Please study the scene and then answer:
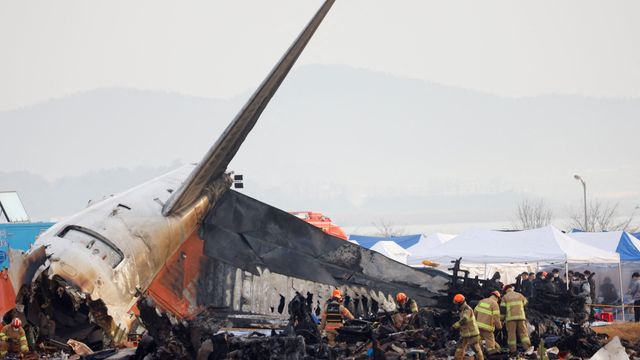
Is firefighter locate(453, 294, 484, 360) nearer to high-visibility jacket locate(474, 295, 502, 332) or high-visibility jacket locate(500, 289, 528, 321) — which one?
high-visibility jacket locate(474, 295, 502, 332)

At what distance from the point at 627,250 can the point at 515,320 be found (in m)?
17.7

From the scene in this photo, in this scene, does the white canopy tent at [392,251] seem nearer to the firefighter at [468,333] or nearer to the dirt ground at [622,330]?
the dirt ground at [622,330]

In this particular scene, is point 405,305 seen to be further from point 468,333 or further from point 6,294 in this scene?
point 6,294

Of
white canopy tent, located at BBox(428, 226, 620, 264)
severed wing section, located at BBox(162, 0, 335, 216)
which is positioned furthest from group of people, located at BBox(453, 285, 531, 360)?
white canopy tent, located at BBox(428, 226, 620, 264)

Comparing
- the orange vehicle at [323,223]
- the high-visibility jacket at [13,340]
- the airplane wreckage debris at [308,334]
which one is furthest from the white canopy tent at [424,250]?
the high-visibility jacket at [13,340]

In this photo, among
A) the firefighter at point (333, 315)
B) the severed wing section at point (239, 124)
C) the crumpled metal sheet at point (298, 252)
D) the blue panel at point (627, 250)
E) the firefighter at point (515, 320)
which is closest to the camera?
the firefighter at point (515, 320)

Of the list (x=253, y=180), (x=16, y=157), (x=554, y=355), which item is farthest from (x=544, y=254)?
(x=253, y=180)

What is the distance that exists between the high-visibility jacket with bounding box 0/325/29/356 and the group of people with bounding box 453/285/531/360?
9556mm

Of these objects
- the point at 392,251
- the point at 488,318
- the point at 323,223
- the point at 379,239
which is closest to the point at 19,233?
the point at 323,223

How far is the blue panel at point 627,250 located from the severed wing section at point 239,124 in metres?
20.2

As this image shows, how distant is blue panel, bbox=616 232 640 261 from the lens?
119ft

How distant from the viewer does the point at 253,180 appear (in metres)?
184

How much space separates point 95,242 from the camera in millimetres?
18922

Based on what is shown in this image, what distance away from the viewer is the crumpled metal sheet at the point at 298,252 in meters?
25.3
